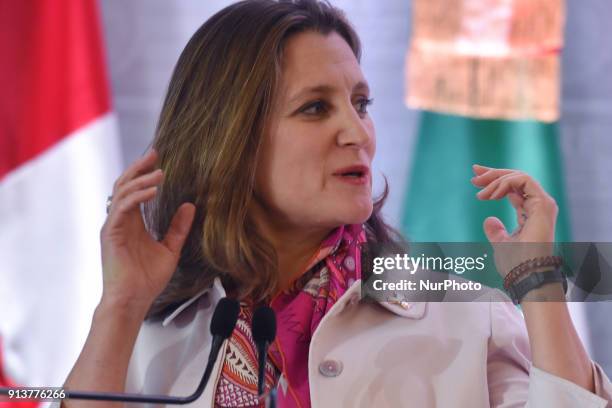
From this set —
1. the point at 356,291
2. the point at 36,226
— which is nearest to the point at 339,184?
the point at 356,291

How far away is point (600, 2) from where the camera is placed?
234cm

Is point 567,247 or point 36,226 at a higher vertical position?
point 36,226

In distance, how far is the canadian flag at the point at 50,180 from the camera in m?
2.25

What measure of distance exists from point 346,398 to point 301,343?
148 millimetres

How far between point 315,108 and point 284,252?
0.28 metres

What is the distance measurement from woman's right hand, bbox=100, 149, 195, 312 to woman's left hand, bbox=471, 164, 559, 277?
1.65ft

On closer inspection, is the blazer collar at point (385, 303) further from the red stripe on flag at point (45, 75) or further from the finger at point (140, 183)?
the red stripe on flag at point (45, 75)

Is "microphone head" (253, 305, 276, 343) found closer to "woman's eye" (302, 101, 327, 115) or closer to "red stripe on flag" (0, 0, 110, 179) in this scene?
"woman's eye" (302, 101, 327, 115)

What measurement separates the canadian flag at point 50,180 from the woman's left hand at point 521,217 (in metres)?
1.31

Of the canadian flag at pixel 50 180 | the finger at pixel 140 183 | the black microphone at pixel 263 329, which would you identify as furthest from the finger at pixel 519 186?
the canadian flag at pixel 50 180

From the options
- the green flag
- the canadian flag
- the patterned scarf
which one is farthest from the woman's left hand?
the canadian flag

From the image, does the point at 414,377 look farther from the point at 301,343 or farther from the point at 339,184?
Answer: the point at 339,184

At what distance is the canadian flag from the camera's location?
88.7 inches

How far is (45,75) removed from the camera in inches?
90.9
